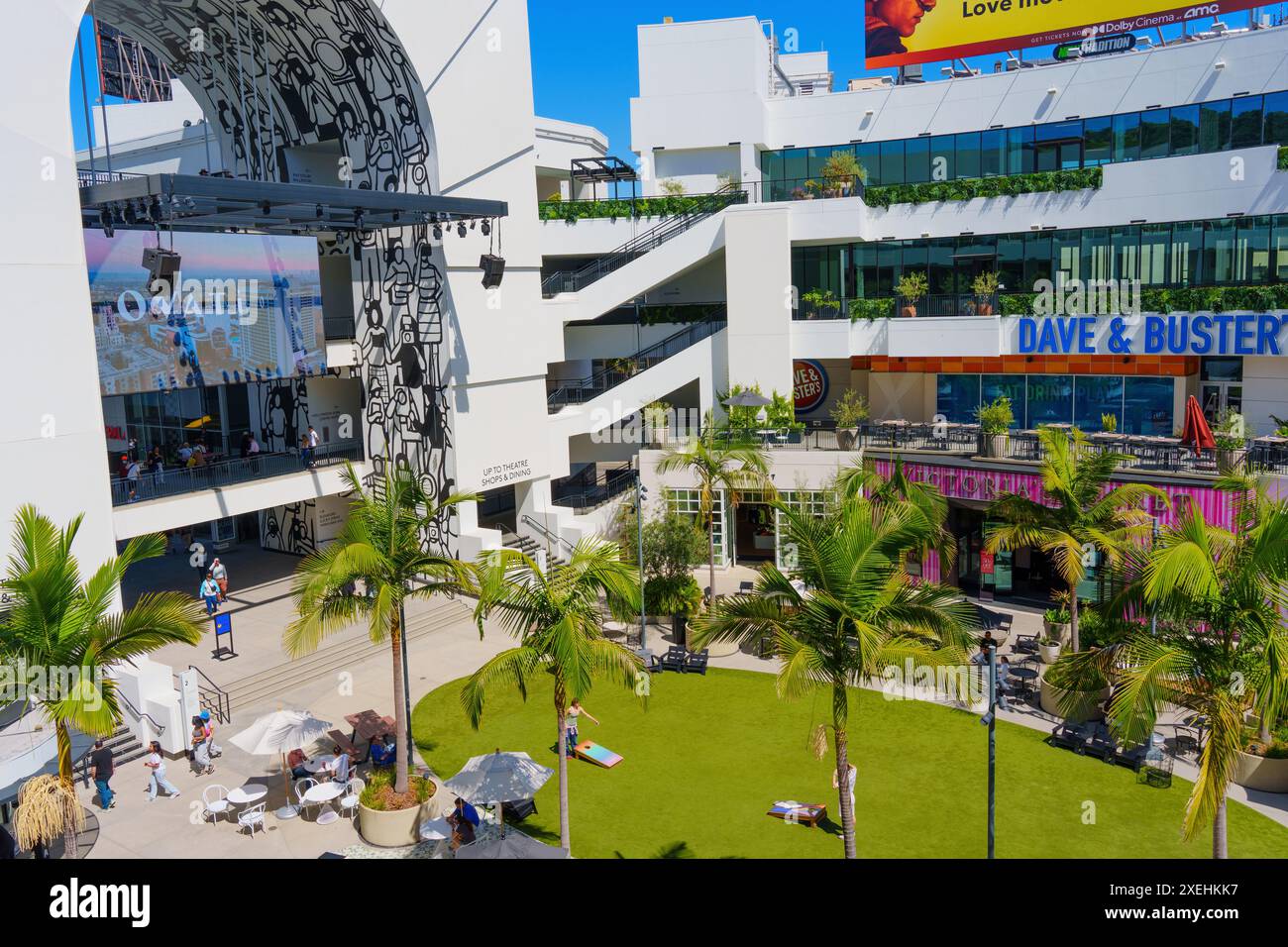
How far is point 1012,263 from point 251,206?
25.3 metres

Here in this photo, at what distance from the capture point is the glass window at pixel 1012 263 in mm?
36375

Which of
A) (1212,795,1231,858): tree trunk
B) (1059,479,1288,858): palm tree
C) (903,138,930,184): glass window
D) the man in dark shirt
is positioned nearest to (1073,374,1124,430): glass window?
(903,138,930,184): glass window

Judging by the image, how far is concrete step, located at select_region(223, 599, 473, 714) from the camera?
979 inches

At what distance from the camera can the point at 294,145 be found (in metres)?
35.0

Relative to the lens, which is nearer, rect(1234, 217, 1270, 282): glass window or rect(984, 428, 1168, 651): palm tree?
rect(984, 428, 1168, 651): palm tree

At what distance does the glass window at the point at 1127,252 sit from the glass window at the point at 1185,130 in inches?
114

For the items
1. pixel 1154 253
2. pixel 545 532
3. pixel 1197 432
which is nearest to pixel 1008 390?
pixel 1154 253

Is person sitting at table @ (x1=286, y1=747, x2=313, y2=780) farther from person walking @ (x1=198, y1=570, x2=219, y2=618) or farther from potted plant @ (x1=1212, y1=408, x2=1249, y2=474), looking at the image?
potted plant @ (x1=1212, y1=408, x2=1249, y2=474)

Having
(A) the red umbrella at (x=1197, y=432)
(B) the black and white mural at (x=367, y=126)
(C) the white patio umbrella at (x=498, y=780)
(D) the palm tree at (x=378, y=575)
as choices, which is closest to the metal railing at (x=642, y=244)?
(B) the black and white mural at (x=367, y=126)

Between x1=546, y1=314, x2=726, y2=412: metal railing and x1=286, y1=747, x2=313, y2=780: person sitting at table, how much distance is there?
814 inches

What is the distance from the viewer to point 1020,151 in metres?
36.9

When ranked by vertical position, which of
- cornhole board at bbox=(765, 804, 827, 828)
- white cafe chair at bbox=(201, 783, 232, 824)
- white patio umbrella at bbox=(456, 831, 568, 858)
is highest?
white patio umbrella at bbox=(456, 831, 568, 858)

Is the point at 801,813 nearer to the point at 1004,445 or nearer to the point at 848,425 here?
the point at 1004,445
